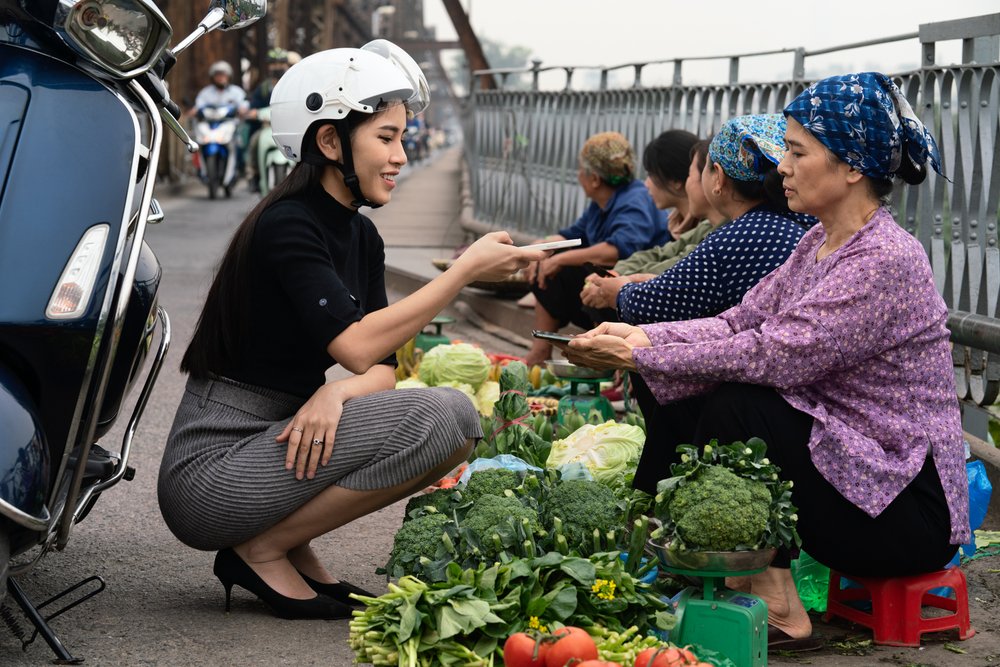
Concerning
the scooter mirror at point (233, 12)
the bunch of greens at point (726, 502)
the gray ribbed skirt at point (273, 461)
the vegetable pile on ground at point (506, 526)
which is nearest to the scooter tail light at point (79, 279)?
the gray ribbed skirt at point (273, 461)

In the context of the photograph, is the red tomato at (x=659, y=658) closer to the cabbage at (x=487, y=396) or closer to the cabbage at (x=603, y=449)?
the cabbage at (x=603, y=449)

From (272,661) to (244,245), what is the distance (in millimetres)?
1099

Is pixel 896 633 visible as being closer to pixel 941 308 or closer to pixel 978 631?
pixel 978 631

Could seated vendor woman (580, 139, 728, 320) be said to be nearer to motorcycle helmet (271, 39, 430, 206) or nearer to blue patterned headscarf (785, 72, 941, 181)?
blue patterned headscarf (785, 72, 941, 181)

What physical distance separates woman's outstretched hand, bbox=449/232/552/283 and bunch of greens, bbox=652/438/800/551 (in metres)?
0.68

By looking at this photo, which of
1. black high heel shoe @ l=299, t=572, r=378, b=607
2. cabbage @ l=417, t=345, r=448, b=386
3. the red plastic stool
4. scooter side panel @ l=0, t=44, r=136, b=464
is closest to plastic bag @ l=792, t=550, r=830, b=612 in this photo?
the red plastic stool

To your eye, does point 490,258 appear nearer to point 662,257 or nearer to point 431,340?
point 662,257

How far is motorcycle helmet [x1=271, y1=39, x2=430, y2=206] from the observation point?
3453mm

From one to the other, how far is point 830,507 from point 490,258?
1.07 meters

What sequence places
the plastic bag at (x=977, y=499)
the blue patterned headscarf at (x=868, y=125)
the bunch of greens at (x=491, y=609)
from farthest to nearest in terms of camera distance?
1. the plastic bag at (x=977, y=499)
2. the blue patterned headscarf at (x=868, y=125)
3. the bunch of greens at (x=491, y=609)

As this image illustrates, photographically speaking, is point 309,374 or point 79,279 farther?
point 309,374

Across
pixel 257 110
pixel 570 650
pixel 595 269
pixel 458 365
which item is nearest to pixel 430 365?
pixel 458 365

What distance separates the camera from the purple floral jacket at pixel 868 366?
3.12 meters

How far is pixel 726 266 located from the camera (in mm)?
4160
